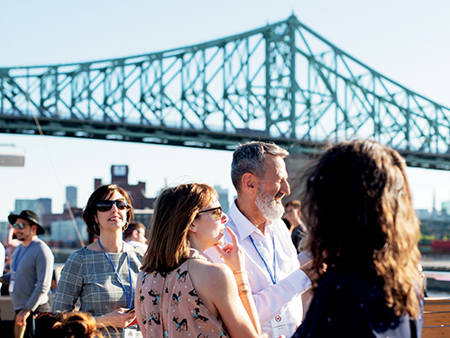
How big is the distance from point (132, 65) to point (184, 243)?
146ft

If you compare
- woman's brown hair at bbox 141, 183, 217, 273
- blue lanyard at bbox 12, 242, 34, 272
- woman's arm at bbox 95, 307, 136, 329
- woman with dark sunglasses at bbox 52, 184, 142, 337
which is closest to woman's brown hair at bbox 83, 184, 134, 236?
woman with dark sunglasses at bbox 52, 184, 142, 337

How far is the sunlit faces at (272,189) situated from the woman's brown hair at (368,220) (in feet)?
4.26

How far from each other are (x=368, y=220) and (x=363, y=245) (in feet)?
0.18

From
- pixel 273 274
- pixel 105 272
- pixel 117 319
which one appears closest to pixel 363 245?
pixel 273 274

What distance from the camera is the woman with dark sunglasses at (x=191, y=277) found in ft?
6.66

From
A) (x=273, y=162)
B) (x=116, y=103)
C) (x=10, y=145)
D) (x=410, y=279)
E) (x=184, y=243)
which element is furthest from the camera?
(x=116, y=103)

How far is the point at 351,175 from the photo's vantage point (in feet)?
4.93

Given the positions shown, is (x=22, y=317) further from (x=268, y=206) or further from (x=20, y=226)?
(x=268, y=206)

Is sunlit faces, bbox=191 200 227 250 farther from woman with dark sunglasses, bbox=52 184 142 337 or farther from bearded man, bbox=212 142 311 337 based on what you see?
woman with dark sunglasses, bbox=52 184 142 337

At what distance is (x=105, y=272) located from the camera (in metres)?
3.11

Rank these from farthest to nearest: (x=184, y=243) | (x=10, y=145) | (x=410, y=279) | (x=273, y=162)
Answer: (x=10, y=145) → (x=273, y=162) → (x=184, y=243) → (x=410, y=279)

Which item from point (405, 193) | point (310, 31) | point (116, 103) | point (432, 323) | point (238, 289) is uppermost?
point (310, 31)

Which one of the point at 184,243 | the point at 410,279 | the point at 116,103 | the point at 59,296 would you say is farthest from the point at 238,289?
the point at 116,103

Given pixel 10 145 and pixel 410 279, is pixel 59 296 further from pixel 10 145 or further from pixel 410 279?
pixel 10 145
